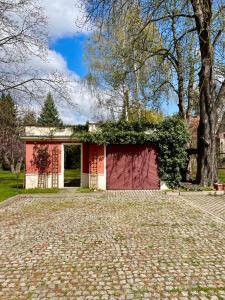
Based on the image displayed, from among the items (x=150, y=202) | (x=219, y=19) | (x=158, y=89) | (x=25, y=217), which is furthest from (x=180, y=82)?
(x=25, y=217)

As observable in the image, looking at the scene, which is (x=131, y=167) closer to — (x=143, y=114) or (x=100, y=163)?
(x=100, y=163)

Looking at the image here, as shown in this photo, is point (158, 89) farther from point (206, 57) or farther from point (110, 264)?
point (110, 264)

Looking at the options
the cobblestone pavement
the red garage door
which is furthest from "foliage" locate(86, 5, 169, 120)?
the cobblestone pavement

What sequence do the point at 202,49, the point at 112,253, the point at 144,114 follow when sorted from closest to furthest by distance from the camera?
1. the point at 112,253
2. the point at 202,49
3. the point at 144,114

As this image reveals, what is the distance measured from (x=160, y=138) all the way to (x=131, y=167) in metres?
2.17

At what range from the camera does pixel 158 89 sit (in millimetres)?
19078

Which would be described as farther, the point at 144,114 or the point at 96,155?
the point at 144,114

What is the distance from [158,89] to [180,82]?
143 centimetres

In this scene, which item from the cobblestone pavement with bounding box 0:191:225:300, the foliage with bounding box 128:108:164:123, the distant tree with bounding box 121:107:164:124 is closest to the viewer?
the cobblestone pavement with bounding box 0:191:225:300

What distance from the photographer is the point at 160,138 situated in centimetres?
1638

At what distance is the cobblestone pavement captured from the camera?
4.44 meters

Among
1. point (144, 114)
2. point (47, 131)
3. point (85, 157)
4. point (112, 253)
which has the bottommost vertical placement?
point (112, 253)

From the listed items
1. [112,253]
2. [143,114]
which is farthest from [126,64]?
[112,253]

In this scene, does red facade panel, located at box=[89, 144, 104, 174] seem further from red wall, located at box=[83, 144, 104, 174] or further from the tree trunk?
the tree trunk
